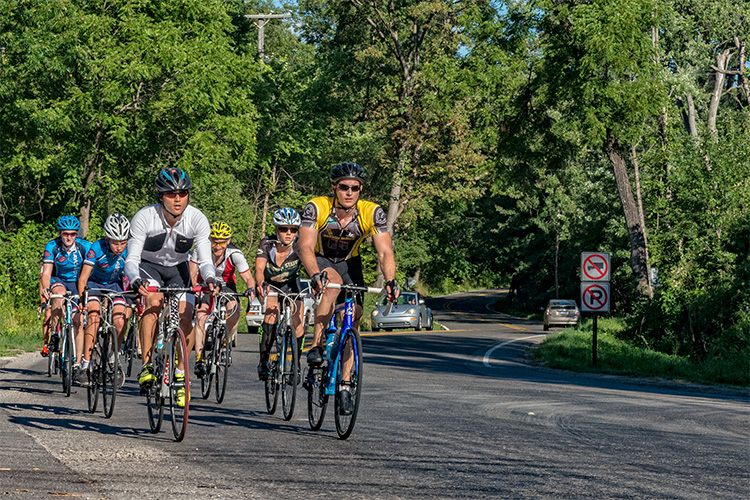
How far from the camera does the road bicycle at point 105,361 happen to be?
9.98 metres

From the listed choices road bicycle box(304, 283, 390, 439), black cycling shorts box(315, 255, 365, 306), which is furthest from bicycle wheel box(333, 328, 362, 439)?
black cycling shorts box(315, 255, 365, 306)

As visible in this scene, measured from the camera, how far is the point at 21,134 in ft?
101

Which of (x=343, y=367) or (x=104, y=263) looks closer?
(x=343, y=367)

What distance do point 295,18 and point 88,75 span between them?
28804mm

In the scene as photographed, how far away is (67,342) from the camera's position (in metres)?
11.8

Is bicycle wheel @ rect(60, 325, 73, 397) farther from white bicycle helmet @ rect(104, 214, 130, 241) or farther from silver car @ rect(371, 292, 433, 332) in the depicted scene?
silver car @ rect(371, 292, 433, 332)

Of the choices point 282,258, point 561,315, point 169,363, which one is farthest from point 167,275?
point 561,315

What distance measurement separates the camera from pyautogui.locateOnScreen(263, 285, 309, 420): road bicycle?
977cm

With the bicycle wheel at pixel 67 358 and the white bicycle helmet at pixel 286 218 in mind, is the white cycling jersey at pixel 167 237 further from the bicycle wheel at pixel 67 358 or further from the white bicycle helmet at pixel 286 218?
the bicycle wheel at pixel 67 358

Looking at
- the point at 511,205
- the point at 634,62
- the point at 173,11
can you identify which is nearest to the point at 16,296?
the point at 173,11

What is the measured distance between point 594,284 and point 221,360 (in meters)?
14.3

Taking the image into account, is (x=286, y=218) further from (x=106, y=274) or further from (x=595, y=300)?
(x=595, y=300)

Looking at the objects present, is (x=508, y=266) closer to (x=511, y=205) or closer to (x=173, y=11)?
(x=511, y=205)

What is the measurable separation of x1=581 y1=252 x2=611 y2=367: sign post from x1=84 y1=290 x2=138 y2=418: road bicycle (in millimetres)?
15283
